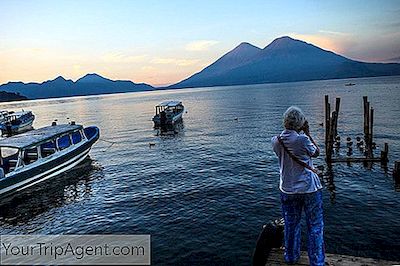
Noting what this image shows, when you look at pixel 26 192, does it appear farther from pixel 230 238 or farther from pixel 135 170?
pixel 230 238

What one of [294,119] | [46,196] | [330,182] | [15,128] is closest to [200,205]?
[330,182]

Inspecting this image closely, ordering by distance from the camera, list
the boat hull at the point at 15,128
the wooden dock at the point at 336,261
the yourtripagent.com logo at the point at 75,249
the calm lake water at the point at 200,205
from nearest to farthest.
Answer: the wooden dock at the point at 336,261 → the yourtripagent.com logo at the point at 75,249 → the calm lake water at the point at 200,205 → the boat hull at the point at 15,128

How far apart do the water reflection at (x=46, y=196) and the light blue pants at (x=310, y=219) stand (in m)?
14.9

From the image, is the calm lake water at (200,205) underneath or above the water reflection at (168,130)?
underneath

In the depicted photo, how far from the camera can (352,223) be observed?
13.5 m

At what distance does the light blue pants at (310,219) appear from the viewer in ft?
19.3

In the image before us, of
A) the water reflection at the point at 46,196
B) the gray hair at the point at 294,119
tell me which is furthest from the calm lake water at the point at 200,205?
the gray hair at the point at 294,119

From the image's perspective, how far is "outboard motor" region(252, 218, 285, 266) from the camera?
7.04m

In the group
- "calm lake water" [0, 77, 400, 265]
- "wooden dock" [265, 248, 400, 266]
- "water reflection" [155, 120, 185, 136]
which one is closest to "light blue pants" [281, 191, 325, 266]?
"wooden dock" [265, 248, 400, 266]

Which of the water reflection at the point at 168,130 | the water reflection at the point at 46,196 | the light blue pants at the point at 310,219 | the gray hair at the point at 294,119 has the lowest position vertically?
the water reflection at the point at 46,196

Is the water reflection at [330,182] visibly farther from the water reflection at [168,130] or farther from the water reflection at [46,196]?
the water reflection at [168,130]

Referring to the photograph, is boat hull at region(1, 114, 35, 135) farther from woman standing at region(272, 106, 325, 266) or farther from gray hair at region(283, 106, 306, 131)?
gray hair at region(283, 106, 306, 131)

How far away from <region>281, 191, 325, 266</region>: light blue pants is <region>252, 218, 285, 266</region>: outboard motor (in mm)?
953

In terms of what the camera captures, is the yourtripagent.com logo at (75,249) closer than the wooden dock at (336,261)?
No
